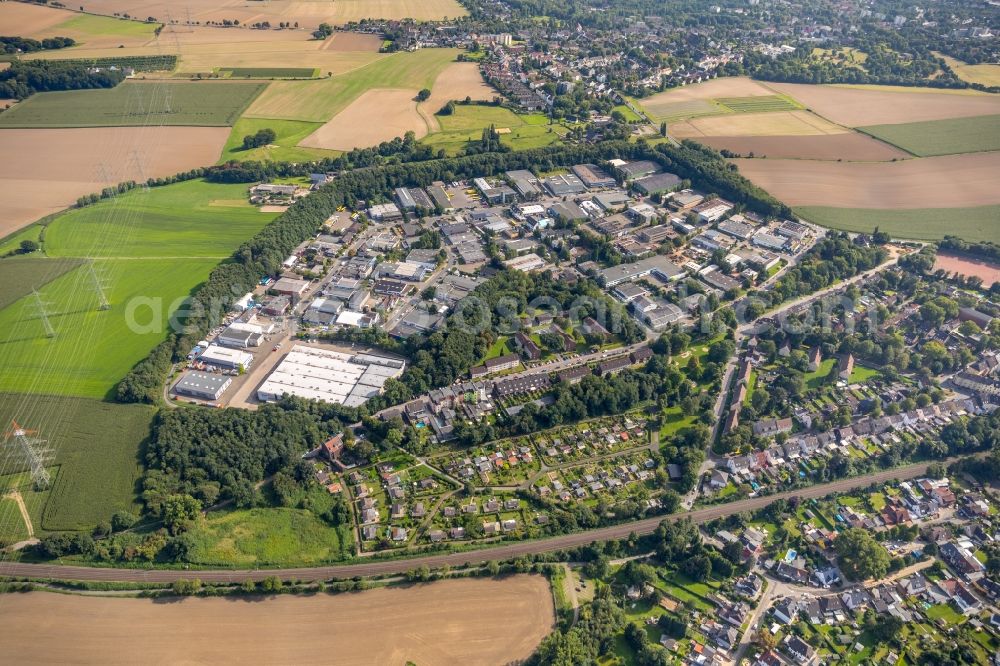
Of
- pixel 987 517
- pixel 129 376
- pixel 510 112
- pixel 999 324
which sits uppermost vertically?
pixel 510 112

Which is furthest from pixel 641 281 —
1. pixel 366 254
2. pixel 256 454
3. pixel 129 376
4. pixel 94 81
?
pixel 94 81

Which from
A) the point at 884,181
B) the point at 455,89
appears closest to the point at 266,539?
the point at 884,181

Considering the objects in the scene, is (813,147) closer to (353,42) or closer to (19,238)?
(353,42)

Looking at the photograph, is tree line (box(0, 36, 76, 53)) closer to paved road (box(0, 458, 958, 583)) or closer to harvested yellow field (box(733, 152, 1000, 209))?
paved road (box(0, 458, 958, 583))

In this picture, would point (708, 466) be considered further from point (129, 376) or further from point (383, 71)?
point (383, 71)

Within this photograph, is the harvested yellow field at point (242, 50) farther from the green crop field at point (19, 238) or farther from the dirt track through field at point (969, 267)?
the dirt track through field at point (969, 267)

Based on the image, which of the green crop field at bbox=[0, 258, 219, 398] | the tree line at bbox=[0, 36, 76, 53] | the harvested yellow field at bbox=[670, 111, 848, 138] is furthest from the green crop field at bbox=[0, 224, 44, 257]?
the harvested yellow field at bbox=[670, 111, 848, 138]

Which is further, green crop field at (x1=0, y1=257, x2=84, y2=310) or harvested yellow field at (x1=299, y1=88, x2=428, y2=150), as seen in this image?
harvested yellow field at (x1=299, y1=88, x2=428, y2=150)
